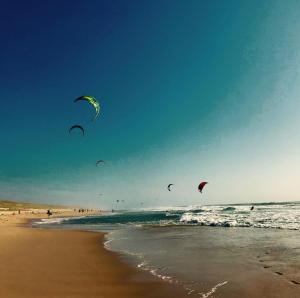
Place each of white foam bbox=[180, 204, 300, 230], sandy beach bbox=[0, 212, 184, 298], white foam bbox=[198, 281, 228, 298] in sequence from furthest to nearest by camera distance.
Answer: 1. white foam bbox=[180, 204, 300, 230]
2. sandy beach bbox=[0, 212, 184, 298]
3. white foam bbox=[198, 281, 228, 298]

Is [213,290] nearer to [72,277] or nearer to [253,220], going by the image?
[72,277]

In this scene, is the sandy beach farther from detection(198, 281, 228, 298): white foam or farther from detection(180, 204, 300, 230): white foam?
detection(180, 204, 300, 230): white foam

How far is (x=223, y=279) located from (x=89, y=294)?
→ 377 centimetres

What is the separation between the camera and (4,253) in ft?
47.2

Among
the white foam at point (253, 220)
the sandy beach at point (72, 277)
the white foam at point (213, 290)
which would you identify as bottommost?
the white foam at point (213, 290)

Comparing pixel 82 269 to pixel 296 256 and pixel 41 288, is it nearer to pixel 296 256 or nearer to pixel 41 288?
pixel 41 288

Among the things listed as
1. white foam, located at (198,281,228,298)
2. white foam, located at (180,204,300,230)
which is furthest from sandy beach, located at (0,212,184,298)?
white foam, located at (180,204,300,230)

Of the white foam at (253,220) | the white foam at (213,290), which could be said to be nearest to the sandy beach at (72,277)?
the white foam at (213,290)

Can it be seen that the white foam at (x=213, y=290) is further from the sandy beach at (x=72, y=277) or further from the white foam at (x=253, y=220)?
the white foam at (x=253, y=220)

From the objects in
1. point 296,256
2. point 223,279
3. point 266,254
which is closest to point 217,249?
point 266,254

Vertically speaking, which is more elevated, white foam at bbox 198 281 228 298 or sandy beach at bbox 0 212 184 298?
sandy beach at bbox 0 212 184 298

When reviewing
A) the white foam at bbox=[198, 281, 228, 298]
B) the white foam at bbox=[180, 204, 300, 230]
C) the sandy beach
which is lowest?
the white foam at bbox=[198, 281, 228, 298]

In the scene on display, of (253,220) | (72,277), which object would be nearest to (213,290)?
(72,277)

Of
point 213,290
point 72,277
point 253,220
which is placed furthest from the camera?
point 253,220
